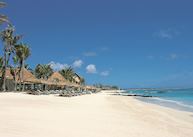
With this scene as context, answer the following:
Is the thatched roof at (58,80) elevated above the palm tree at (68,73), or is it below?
below

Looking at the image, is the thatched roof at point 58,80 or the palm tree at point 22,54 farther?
the thatched roof at point 58,80

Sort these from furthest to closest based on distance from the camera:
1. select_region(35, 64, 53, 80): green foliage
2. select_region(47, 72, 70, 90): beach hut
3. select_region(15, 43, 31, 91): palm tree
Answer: select_region(35, 64, 53, 80): green foliage, select_region(47, 72, 70, 90): beach hut, select_region(15, 43, 31, 91): palm tree

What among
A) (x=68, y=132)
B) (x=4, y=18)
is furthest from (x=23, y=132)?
(x=4, y=18)

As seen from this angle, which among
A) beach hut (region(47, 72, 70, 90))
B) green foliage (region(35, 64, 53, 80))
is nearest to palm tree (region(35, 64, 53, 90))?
green foliage (region(35, 64, 53, 80))

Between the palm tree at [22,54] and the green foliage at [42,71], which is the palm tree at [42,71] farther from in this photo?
the palm tree at [22,54]

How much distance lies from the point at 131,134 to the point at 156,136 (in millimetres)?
814

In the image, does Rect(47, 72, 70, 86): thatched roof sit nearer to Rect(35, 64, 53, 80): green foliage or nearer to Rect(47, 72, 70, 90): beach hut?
Rect(47, 72, 70, 90): beach hut

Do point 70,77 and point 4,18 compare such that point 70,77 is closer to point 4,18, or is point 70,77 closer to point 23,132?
point 4,18

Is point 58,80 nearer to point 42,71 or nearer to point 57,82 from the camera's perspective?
point 57,82

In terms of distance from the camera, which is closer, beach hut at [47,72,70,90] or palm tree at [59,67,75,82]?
beach hut at [47,72,70,90]

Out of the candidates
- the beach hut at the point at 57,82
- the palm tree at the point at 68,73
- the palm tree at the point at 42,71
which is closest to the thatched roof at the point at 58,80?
the beach hut at the point at 57,82

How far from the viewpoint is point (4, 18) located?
1219 inches

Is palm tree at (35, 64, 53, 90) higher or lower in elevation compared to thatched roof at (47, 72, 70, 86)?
higher

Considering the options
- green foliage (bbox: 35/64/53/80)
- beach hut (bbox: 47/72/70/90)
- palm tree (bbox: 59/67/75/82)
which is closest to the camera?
beach hut (bbox: 47/72/70/90)
